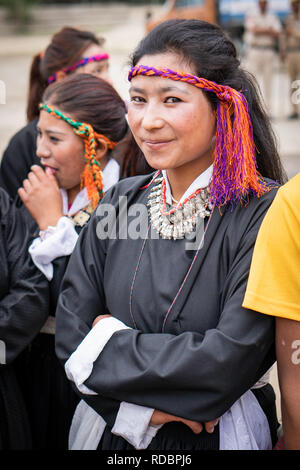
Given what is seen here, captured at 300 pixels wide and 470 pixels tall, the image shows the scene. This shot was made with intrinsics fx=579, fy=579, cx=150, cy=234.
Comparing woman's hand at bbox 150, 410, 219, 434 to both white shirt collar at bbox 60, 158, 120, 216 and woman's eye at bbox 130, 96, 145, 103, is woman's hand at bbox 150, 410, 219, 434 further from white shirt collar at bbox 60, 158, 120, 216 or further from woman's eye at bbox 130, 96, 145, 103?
white shirt collar at bbox 60, 158, 120, 216

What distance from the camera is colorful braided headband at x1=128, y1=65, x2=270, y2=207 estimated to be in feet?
5.75

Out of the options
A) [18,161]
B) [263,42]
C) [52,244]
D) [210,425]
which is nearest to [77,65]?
[18,161]

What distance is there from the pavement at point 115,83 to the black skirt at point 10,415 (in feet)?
4.22

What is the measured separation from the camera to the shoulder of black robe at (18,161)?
3184mm

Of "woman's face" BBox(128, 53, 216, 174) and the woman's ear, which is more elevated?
"woman's face" BBox(128, 53, 216, 174)

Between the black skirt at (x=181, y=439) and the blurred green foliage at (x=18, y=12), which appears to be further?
the blurred green foliage at (x=18, y=12)

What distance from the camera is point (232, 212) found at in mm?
1791

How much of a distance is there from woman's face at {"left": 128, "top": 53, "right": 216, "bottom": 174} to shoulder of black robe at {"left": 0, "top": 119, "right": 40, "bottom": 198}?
1.48 meters

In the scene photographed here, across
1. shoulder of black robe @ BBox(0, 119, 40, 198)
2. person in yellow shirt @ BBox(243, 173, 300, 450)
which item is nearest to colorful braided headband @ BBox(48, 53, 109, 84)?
shoulder of black robe @ BBox(0, 119, 40, 198)

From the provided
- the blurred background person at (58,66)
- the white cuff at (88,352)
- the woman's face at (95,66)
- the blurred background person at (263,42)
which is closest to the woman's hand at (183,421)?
the white cuff at (88,352)

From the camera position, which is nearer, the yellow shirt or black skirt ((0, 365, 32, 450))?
the yellow shirt

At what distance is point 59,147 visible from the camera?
2.49 m

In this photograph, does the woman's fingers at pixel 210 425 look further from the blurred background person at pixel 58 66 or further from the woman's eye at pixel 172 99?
the blurred background person at pixel 58 66

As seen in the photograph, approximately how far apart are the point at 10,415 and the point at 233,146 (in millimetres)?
1398
